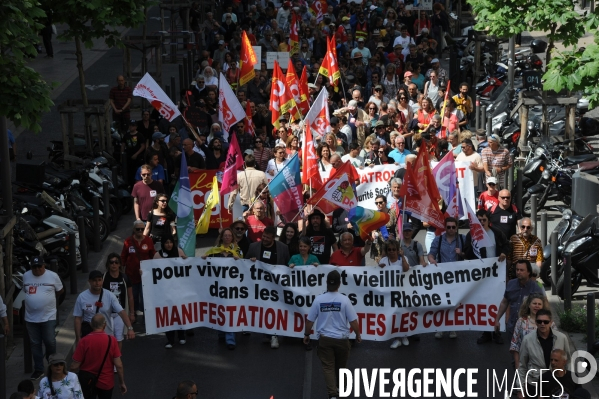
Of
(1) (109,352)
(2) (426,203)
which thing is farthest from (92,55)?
(1) (109,352)

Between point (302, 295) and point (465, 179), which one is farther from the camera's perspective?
point (465, 179)

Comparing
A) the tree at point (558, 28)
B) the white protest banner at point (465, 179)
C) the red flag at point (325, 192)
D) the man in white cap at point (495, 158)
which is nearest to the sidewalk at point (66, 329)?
the red flag at point (325, 192)

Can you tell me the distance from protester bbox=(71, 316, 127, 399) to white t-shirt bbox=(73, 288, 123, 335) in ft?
3.94

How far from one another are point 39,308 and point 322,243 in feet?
12.6

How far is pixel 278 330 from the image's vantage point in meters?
15.3

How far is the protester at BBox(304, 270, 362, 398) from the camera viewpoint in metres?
13.1

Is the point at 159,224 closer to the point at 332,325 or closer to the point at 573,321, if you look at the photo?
the point at 332,325

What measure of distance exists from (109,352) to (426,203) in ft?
17.4

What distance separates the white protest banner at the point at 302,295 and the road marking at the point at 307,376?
48 centimetres

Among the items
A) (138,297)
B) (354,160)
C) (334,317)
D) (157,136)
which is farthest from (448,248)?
(157,136)

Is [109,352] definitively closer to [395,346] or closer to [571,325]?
[395,346]

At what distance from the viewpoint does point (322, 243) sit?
16.3 meters

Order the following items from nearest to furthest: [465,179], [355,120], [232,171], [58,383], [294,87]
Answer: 1. [58,383]
2. [232,171]
3. [465,179]
4. [294,87]
5. [355,120]

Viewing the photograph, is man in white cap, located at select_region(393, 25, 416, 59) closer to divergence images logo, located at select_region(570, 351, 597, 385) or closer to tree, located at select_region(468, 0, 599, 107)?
tree, located at select_region(468, 0, 599, 107)
